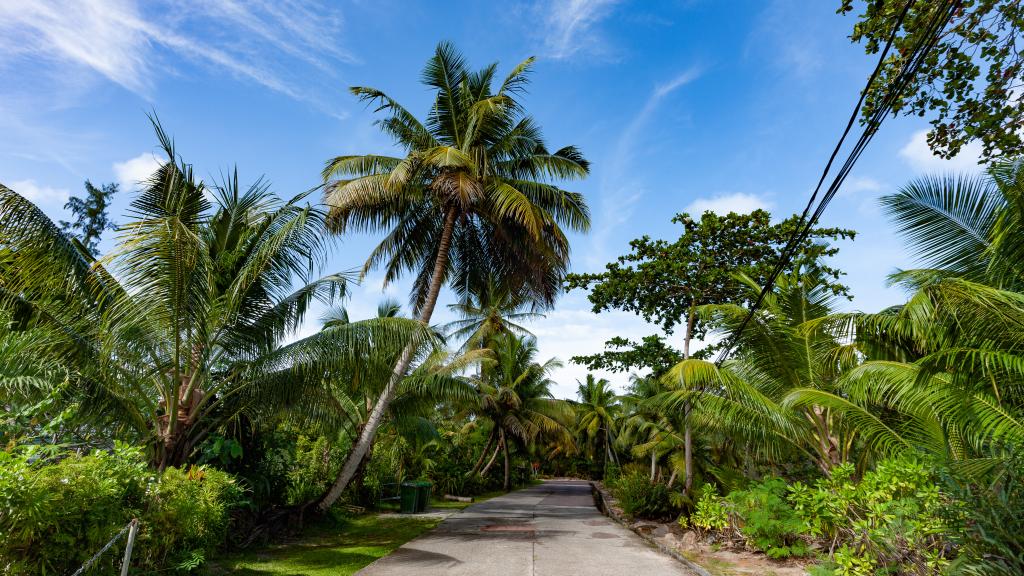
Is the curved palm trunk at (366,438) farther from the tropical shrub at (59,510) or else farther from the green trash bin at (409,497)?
the tropical shrub at (59,510)

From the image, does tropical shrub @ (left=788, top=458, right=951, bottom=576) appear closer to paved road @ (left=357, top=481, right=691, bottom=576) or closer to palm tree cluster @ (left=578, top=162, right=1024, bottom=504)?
palm tree cluster @ (left=578, top=162, right=1024, bottom=504)

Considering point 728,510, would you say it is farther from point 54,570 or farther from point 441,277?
point 54,570

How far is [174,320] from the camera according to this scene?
7457mm

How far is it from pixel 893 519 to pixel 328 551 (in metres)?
8.02

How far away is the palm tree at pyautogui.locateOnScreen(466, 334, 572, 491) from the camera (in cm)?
2469

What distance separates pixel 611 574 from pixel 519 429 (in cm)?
1786

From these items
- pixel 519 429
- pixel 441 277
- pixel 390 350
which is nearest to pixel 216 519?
pixel 390 350

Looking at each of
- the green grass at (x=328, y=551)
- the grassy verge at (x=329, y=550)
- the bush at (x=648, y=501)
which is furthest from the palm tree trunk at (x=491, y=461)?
the green grass at (x=328, y=551)

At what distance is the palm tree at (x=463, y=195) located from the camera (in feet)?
41.0

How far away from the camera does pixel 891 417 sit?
800 centimetres

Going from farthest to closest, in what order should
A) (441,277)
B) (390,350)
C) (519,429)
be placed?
1. (519,429)
2. (441,277)
3. (390,350)

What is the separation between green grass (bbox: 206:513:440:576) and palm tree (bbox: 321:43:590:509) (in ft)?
6.66

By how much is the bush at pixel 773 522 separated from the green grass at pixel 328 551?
585cm

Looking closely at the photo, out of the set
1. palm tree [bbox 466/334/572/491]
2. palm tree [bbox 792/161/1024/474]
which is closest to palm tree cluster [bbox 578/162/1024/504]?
palm tree [bbox 792/161/1024/474]
